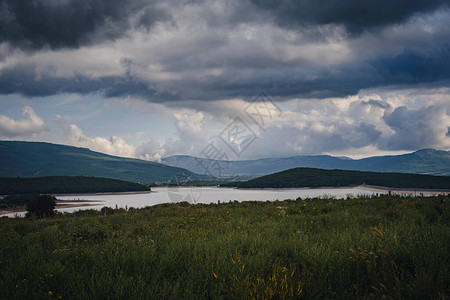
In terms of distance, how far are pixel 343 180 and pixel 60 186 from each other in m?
147

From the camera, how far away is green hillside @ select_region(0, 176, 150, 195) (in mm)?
141250

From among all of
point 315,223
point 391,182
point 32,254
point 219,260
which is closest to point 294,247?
point 219,260

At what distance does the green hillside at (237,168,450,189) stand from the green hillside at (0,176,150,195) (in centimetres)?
7022

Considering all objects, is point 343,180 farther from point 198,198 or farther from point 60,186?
point 60,186

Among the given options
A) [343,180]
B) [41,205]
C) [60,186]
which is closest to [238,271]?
[41,205]

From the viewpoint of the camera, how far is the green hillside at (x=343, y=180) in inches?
5025

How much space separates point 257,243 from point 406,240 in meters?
3.23

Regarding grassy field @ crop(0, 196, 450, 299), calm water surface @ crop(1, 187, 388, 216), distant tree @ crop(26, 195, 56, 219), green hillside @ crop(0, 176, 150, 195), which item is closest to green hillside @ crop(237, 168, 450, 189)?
calm water surface @ crop(1, 187, 388, 216)

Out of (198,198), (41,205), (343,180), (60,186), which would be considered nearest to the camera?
(41,205)

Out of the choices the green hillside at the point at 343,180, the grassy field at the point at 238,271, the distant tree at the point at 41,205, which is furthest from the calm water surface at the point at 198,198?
the grassy field at the point at 238,271

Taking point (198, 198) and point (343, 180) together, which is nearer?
point (198, 198)

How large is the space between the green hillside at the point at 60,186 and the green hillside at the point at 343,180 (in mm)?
70217

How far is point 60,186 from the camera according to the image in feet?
507

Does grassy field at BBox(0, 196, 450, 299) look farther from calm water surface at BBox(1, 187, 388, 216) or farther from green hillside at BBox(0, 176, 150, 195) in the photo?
green hillside at BBox(0, 176, 150, 195)
